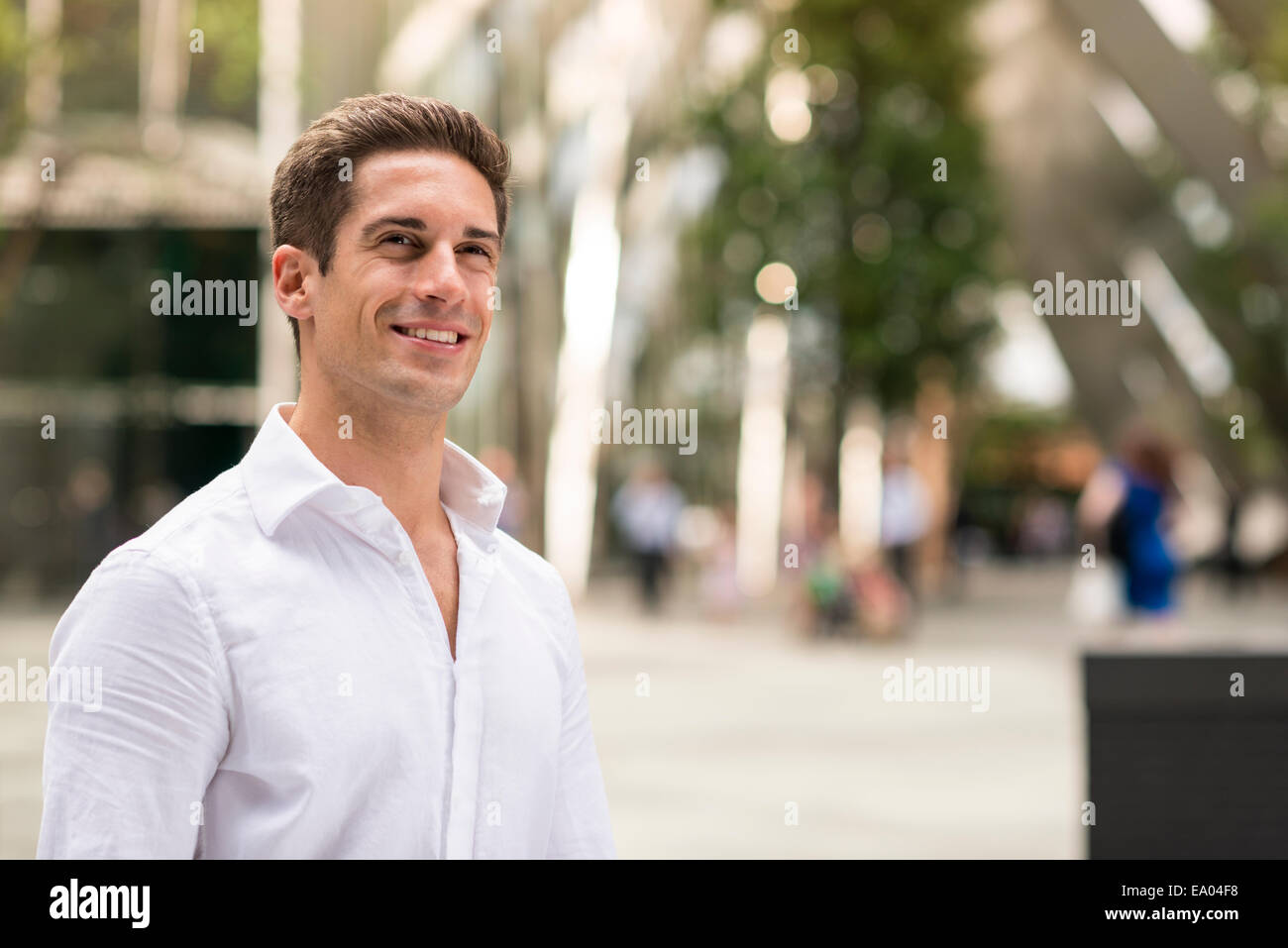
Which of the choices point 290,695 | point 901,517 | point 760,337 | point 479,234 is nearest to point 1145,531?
point 479,234

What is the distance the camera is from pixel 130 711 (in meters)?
1.73

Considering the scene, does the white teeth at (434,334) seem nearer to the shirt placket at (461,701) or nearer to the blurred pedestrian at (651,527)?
the shirt placket at (461,701)

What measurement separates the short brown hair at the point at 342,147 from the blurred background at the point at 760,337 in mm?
326

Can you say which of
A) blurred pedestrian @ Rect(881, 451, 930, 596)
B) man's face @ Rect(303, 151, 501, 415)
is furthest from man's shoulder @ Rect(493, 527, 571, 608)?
blurred pedestrian @ Rect(881, 451, 930, 596)

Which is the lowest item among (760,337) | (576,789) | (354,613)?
(576,789)

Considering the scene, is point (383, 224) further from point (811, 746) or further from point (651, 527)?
point (651, 527)

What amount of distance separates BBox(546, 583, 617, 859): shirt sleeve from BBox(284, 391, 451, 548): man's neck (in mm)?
317

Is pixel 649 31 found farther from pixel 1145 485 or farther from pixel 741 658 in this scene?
pixel 1145 485

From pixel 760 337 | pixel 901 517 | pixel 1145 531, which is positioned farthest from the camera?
pixel 760 337

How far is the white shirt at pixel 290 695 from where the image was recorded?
1733 millimetres

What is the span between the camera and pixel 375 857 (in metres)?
1.86

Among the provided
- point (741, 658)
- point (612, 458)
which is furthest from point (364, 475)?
point (612, 458)

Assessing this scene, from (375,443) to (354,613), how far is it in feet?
0.82

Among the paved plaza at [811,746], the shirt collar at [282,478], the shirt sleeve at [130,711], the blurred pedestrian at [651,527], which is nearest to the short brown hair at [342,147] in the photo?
the shirt collar at [282,478]
